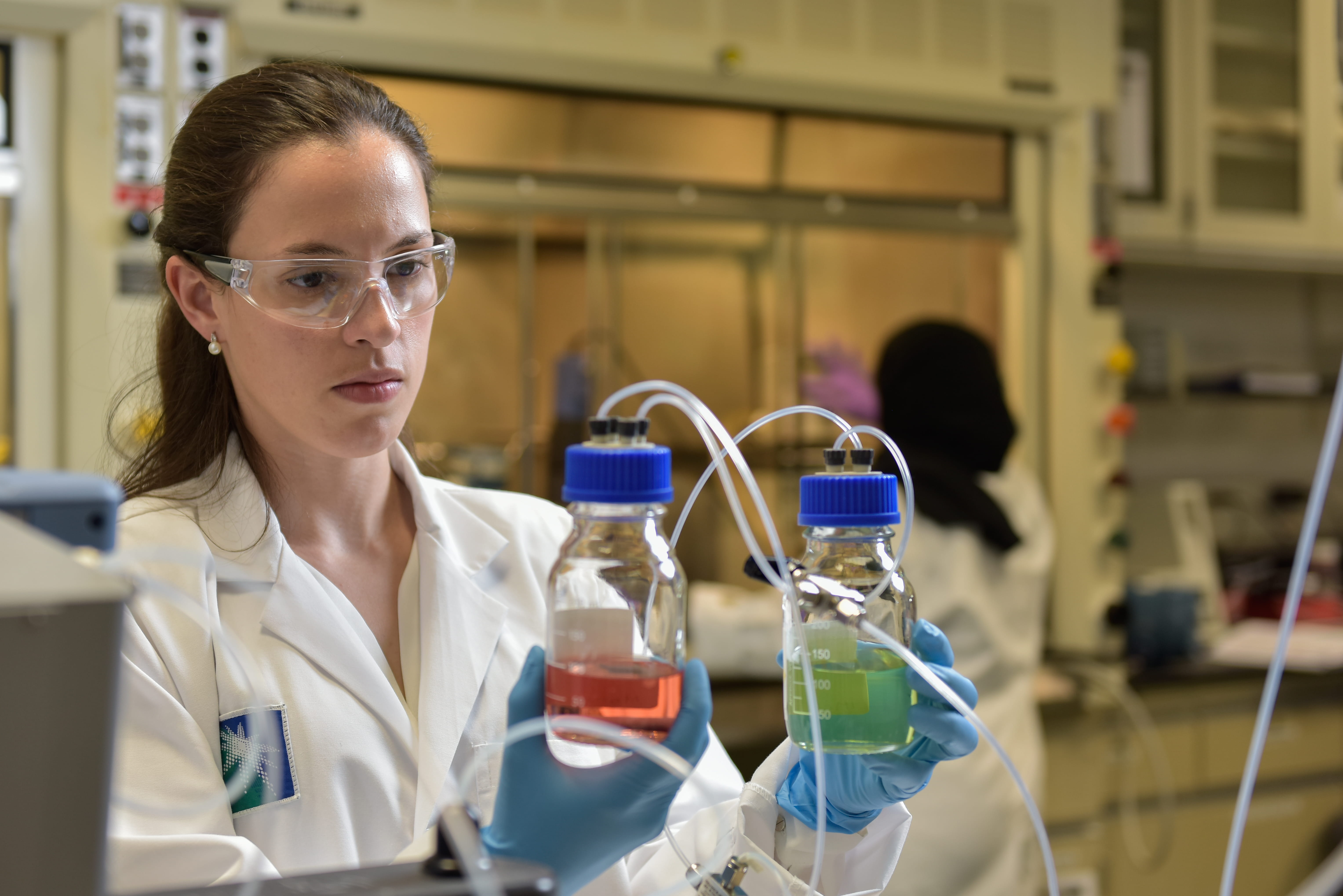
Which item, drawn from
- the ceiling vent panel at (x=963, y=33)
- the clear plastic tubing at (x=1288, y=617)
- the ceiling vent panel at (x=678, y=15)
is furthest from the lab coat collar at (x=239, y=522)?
the ceiling vent panel at (x=963, y=33)

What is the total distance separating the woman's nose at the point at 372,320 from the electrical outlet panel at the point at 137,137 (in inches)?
60.1

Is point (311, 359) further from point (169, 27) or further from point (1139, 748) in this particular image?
point (1139, 748)

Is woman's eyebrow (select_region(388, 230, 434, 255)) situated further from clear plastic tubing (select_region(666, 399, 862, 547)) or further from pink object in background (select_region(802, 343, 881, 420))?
pink object in background (select_region(802, 343, 881, 420))

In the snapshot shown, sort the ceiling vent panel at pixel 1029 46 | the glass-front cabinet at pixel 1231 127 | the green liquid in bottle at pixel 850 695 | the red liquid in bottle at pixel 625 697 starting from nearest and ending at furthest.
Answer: the red liquid in bottle at pixel 625 697, the green liquid in bottle at pixel 850 695, the ceiling vent panel at pixel 1029 46, the glass-front cabinet at pixel 1231 127

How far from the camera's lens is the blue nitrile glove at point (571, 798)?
2.15 feet

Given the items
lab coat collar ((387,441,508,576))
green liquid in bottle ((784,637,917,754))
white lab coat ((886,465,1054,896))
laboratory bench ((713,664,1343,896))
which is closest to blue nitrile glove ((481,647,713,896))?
green liquid in bottle ((784,637,917,754))

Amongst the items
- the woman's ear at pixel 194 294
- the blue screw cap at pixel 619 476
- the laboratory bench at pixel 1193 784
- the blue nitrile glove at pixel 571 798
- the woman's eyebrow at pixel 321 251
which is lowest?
the laboratory bench at pixel 1193 784

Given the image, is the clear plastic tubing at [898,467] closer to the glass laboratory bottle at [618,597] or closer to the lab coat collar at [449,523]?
the glass laboratory bottle at [618,597]

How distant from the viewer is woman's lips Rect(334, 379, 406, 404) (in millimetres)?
1076

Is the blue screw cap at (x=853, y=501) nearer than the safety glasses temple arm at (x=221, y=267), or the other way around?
the blue screw cap at (x=853, y=501)

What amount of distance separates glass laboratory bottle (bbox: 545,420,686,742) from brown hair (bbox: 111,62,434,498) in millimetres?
583

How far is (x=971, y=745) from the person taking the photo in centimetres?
78

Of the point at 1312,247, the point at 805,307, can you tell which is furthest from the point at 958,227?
the point at 1312,247

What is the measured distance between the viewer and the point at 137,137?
235 centimetres
